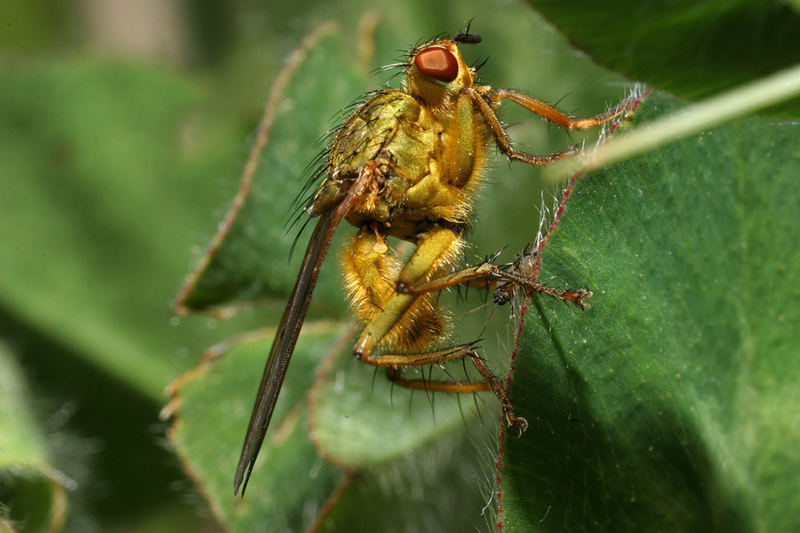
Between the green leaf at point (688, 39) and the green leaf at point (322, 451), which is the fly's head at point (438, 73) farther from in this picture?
the green leaf at point (322, 451)

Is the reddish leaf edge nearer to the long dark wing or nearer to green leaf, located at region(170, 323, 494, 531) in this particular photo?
the long dark wing

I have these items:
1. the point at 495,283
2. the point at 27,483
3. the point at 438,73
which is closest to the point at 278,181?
the point at 438,73

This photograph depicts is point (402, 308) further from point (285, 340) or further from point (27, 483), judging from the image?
point (27, 483)

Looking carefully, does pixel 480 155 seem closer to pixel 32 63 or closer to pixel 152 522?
pixel 152 522

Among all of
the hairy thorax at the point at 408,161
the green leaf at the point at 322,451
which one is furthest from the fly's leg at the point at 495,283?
the green leaf at the point at 322,451

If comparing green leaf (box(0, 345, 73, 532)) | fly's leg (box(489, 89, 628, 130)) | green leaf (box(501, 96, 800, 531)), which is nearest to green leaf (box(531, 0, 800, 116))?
green leaf (box(501, 96, 800, 531))

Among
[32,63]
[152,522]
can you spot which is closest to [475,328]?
[152,522]
